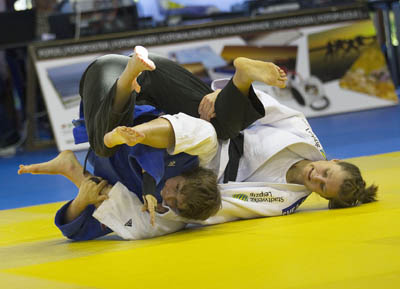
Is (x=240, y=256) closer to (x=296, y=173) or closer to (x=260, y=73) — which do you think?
(x=260, y=73)

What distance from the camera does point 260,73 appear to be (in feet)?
9.11

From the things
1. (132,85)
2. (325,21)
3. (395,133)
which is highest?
(132,85)

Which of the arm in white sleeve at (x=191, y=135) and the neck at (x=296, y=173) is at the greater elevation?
the arm in white sleeve at (x=191, y=135)

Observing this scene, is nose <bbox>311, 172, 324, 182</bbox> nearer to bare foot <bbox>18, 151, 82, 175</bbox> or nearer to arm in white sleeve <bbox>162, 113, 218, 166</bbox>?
arm in white sleeve <bbox>162, 113, 218, 166</bbox>

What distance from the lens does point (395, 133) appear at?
19.4 ft

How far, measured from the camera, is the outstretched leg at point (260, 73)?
2.77 meters

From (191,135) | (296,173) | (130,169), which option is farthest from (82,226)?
(296,173)

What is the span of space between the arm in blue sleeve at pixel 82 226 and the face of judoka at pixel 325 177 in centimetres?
95

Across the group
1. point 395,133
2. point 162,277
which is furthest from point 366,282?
point 395,133

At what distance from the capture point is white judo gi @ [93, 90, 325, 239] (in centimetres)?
282

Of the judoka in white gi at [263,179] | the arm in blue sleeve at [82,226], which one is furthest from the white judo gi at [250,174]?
the arm in blue sleeve at [82,226]

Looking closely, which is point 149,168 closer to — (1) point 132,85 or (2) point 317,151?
(1) point 132,85

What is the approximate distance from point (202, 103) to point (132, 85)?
0.55 meters

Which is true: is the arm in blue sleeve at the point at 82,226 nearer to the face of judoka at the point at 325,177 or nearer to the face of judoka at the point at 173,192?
the face of judoka at the point at 173,192
